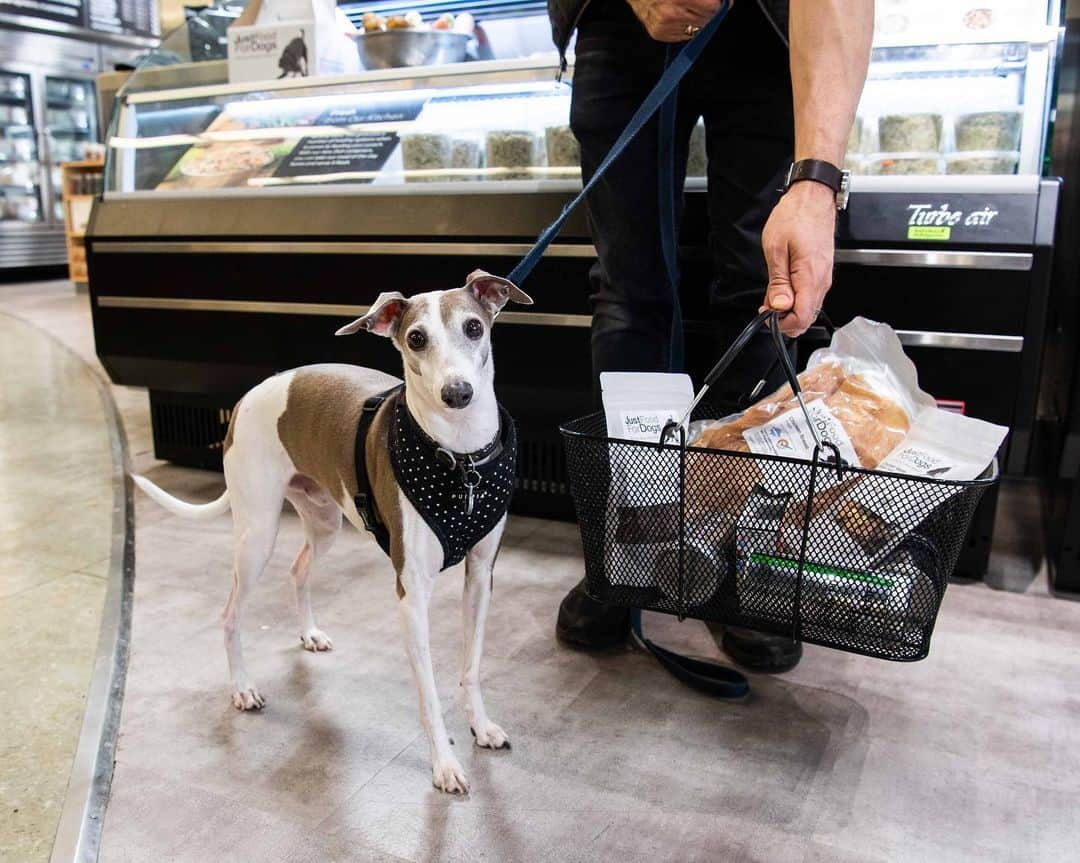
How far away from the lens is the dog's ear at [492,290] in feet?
4.79

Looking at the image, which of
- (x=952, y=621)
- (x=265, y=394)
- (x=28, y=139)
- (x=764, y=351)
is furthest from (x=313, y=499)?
(x=28, y=139)

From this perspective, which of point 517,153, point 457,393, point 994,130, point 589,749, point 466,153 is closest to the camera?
point 457,393

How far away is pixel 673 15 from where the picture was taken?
1488mm

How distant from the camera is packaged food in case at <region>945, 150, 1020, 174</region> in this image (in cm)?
220

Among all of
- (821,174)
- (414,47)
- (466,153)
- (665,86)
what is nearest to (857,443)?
(821,174)

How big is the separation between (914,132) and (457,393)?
1.59 metres

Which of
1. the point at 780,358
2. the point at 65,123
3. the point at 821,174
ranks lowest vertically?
the point at 780,358

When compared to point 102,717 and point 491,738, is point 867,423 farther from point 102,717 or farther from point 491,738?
point 102,717

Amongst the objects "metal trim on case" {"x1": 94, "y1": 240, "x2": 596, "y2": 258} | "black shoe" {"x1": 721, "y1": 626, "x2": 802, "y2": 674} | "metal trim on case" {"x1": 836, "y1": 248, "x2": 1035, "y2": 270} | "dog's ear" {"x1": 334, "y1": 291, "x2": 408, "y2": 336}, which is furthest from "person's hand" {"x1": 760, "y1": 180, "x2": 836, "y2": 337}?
"metal trim on case" {"x1": 94, "y1": 240, "x2": 596, "y2": 258}

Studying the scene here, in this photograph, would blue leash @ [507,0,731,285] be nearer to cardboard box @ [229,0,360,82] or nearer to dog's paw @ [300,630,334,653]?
dog's paw @ [300,630,334,653]

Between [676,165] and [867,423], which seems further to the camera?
[676,165]

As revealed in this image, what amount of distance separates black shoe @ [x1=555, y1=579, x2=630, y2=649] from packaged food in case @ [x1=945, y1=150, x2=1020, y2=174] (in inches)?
53.7

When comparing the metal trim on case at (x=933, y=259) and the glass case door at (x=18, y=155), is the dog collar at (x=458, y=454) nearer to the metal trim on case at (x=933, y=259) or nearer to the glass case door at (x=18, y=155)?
the metal trim on case at (x=933, y=259)

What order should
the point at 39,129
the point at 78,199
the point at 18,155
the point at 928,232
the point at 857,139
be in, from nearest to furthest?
the point at 928,232
the point at 857,139
the point at 78,199
the point at 39,129
the point at 18,155
